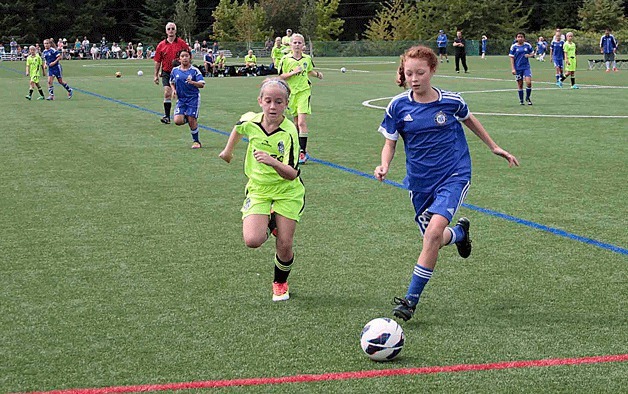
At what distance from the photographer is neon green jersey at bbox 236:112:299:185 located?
709 cm

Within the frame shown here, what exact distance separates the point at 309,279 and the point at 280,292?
61 cm

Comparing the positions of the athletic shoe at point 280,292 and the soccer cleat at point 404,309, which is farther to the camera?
the athletic shoe at point 280,292

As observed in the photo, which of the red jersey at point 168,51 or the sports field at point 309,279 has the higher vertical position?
the red jersey at point 168,51

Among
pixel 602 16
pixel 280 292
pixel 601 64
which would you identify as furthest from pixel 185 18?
pixel 280 292

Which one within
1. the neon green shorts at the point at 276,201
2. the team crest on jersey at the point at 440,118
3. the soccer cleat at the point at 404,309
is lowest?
the soccer cleat at the point at 404,309

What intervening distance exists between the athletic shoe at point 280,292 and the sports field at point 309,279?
0.14 meters

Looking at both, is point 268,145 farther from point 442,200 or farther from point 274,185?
point 442,200

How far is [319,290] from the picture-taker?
23.9 ft

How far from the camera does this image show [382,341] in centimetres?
559

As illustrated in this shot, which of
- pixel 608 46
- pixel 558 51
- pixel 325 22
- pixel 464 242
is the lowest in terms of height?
pixel 464 242

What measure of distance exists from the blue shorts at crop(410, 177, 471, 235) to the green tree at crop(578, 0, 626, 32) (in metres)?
87.6

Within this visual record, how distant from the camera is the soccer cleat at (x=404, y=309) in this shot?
634cm

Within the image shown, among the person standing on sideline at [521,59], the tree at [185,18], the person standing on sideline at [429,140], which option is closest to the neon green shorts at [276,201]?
the person standing on sideline at [429,140]

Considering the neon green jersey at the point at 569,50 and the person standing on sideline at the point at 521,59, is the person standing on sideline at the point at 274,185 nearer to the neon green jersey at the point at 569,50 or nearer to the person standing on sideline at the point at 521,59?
the person standing on sideline at the point at 521,59
